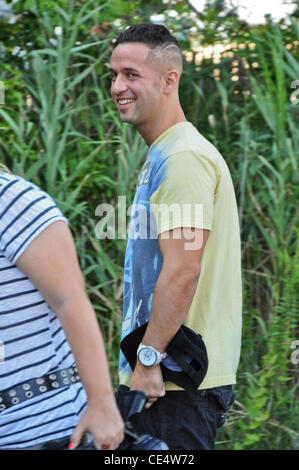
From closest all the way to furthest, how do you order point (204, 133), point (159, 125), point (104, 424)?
point (104, 424) < point (159, 125) < point (204, 133)

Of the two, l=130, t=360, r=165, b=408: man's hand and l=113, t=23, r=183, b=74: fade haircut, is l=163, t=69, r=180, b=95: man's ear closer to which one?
l=113, t=23, r=183, b=74: fade haircut

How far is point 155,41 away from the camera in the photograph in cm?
254

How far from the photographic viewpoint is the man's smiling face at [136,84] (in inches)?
97.3

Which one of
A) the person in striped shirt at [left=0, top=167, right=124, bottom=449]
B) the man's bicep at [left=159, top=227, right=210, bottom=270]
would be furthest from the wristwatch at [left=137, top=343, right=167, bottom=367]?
the person in striped shirt at [left=0, top=167, right=124, bottom=449]

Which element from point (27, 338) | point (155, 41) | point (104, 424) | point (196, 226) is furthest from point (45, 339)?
point (155, 41)

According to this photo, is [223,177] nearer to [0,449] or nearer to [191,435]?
[191,435]

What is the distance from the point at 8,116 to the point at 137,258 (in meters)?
1.80

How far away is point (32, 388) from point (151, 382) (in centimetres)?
64

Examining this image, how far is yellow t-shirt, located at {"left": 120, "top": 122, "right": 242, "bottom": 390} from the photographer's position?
2211 millimetres

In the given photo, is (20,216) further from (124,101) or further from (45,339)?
(124,101)

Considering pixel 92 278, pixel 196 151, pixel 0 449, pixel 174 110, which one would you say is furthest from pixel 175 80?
pixel 92 278

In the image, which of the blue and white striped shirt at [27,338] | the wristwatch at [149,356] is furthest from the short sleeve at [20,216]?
the wristwatch at [149,356]

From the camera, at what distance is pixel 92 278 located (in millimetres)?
3963

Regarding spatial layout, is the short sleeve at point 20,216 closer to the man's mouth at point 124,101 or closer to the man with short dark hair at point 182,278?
the man with short dark hair at point 182,278
